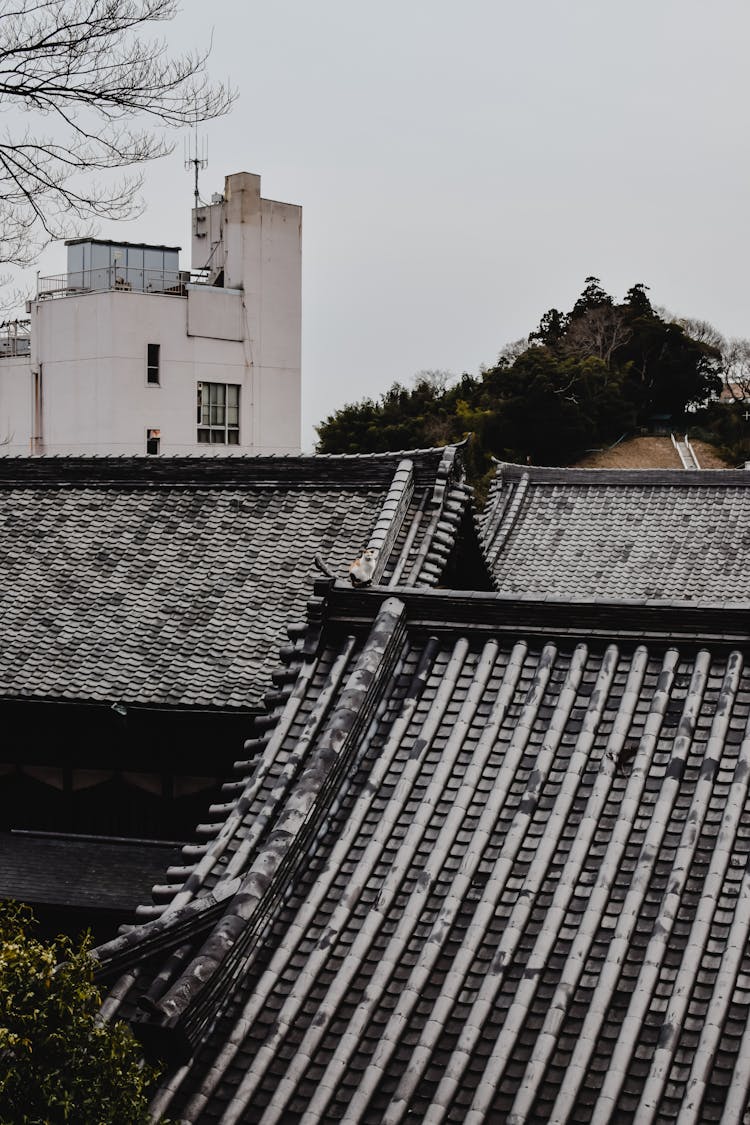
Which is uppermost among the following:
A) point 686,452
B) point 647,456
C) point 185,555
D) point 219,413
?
point 185,555

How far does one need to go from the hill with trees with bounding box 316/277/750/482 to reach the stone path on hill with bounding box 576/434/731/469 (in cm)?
70

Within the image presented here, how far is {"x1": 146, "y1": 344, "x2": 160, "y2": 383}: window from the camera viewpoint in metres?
38.4

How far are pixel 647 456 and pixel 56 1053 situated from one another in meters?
61.1

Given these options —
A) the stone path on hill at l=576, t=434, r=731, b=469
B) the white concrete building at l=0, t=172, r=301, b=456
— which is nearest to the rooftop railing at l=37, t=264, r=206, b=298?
the white concrete building at l=0, t=172, r=301, b=456

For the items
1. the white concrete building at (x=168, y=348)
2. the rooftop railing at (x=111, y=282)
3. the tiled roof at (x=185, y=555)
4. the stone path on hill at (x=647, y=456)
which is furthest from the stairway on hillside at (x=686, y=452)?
the tiled roof at (x=185, y=555)

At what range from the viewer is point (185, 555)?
48.8 feet

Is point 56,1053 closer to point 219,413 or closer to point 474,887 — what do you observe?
point 474,887

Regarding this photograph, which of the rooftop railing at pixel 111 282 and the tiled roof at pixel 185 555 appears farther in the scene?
the rooftop railing at pixel 111 282

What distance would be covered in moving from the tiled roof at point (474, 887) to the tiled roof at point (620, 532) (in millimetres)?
16373

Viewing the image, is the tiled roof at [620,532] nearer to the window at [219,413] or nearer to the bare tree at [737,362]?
the window at [219,413]

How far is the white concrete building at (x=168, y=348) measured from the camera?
37906 millimetres

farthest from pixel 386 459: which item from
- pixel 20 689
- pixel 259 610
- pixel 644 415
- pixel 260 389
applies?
pixel 644 415

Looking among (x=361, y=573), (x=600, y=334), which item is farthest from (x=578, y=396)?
(x=361, y=573)

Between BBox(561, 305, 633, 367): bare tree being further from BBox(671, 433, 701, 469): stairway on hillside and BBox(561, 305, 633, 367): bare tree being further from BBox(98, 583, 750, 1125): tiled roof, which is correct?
BBox(98, 583, 750, 1125): tiled roof
